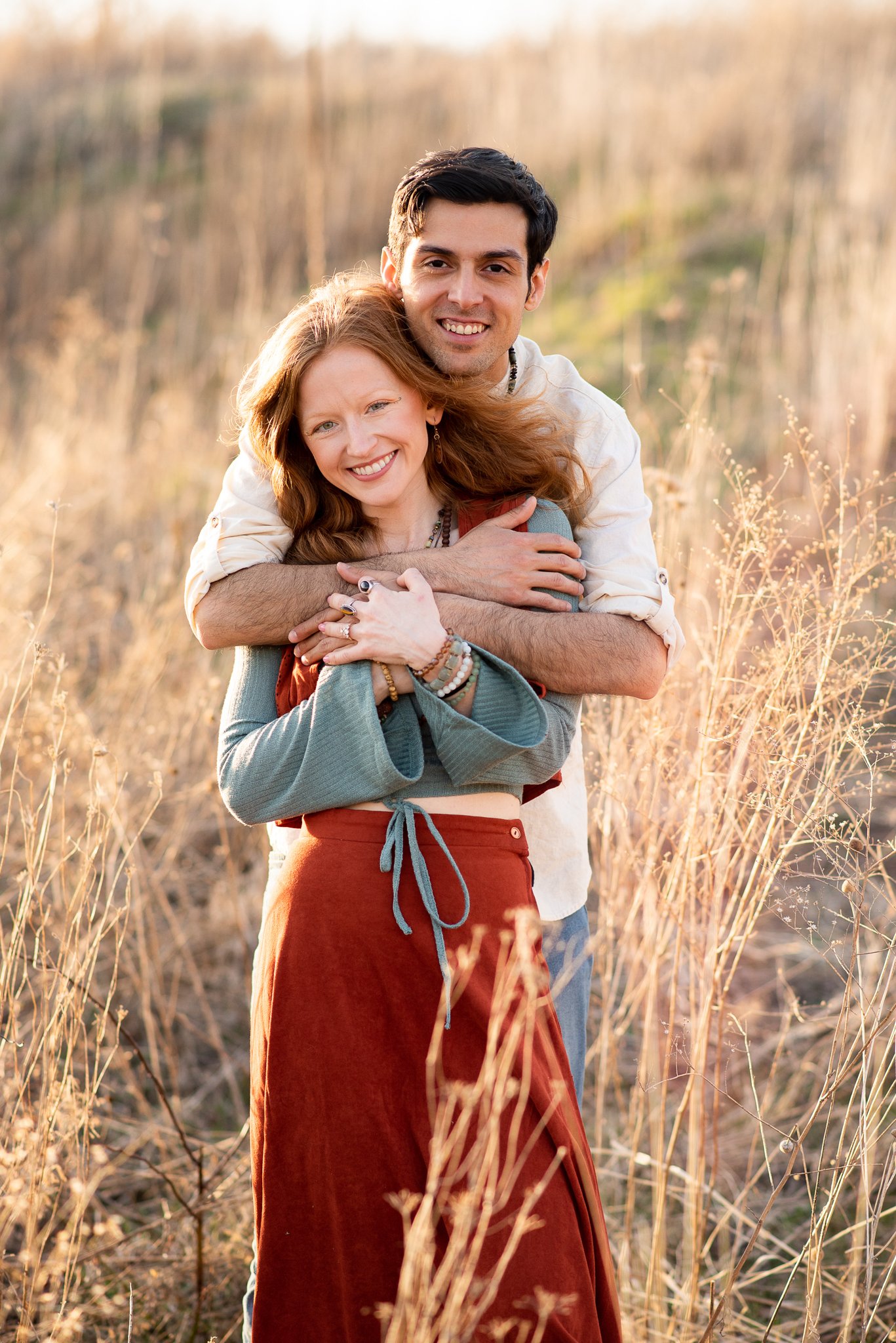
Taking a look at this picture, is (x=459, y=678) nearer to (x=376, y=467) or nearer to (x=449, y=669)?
(x=449, y=669)

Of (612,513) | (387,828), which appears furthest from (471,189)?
(387,828)

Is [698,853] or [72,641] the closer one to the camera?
[698,853]

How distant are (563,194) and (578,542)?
24.6 feet

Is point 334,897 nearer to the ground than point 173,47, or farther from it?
nearer to the ground

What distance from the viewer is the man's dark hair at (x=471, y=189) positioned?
6.82 feet

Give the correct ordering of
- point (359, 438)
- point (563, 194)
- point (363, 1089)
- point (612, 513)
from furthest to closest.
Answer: point (563, 194), point (612, 513), point (359, 438), point (363, 1089)

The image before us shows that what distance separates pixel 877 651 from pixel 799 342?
448 centimetres

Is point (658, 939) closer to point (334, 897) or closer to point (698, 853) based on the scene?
point (698, 853)

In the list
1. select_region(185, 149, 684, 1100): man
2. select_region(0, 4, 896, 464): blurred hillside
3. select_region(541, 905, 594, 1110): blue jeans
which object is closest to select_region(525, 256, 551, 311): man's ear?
select_region(185, 149, 684, 1100): man

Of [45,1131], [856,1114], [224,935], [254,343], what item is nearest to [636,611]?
[45,1131]

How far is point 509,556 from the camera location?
73.4 inches

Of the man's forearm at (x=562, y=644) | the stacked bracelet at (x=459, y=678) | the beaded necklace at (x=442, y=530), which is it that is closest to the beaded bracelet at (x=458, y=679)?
the stacked bracelet at (x=459, y=678)

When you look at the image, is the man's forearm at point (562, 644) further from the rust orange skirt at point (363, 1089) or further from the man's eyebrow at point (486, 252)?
the man's eyebrow at point (486, 252)

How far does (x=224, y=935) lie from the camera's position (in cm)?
354
